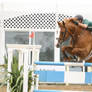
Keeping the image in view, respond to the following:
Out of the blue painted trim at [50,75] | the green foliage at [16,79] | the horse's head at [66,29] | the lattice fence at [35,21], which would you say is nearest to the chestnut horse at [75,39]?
the horse's head at [66,29]

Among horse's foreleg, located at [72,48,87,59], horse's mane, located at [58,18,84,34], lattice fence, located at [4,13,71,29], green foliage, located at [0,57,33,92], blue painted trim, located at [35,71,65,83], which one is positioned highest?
horse's mane, located at [58,18,84,34]

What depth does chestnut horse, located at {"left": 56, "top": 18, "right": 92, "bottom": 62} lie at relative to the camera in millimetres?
4734

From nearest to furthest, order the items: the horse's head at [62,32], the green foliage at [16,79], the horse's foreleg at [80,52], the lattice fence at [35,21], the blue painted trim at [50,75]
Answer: the green foliage at [16,79], the horse's foreleg at [80,52], the horse's head at [62,32], the blue painted trim at [50,75], the lattice fence at [35,21]

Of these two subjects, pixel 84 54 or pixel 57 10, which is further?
pixel 57 10

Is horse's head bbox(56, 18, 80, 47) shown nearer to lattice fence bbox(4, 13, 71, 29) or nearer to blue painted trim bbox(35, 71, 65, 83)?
blue painted trim bbox(35, 71, 65, 83)

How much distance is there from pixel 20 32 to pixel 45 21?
0.89 metres

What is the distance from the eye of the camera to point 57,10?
30.7 feet

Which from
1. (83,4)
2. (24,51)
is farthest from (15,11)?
(24,51)

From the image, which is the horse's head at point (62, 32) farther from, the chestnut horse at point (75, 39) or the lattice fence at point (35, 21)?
the lattice fence at point (35, 21)

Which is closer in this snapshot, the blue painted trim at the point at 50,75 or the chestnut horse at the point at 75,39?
the chestnut horse at the point at 75,39

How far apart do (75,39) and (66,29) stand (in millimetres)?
225

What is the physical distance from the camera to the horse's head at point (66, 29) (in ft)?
15.8

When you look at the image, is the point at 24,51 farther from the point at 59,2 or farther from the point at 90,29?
the point at 59,2

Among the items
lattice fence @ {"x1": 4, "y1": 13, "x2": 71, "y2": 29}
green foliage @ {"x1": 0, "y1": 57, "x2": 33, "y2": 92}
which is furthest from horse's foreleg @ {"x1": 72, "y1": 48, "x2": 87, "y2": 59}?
lattice fence @ {"x1": 4, "y1": 13, "x2": 71, "y2": 29}
